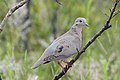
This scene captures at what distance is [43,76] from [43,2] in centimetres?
346

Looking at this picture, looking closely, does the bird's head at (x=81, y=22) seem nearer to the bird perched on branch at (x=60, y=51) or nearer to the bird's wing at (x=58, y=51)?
the bird perched on branch at (x=60, y=51)

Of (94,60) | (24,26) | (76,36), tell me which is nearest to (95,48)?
(94,60)

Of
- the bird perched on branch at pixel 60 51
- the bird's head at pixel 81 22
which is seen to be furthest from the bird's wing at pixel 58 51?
the bird's head at pixel 81 22

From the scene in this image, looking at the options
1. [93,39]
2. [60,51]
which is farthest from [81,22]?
[93,39]

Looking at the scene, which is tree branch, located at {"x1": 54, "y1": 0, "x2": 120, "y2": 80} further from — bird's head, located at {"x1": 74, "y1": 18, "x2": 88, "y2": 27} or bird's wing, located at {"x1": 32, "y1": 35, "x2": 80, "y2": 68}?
bird's head, located at {"x1": 74, "y1": 18, "x2": 88, "y2": 27}

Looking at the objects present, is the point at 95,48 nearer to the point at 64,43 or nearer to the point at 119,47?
the point at 119,47

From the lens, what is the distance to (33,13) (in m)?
8.23

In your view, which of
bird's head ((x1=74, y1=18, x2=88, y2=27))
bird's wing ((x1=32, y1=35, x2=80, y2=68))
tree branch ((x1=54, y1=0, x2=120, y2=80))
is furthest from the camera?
bird's head ((x1=74, y1=18, x2=88, y2=27))

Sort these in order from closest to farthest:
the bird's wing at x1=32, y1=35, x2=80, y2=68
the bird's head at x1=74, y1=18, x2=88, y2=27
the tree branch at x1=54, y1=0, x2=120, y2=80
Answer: the tree branch at x1=54, y1=0, x2=120, y2=80 < the bird's wing at x1=32, y1=35, x2=80, y2=68 < the bird's head at x1=74, y1=18, x2=88, y2=27

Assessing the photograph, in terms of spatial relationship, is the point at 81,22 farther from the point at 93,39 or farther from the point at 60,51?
the point at 93,39

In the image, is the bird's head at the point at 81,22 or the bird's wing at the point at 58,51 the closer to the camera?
the bird's wing at the point at 58,51

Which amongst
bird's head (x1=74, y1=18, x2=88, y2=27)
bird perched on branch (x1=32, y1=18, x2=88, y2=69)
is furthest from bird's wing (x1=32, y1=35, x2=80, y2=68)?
bird's head (x1=74, y1=18, x2=88, y2=27)

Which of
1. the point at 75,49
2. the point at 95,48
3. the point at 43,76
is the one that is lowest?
the point at 95,48

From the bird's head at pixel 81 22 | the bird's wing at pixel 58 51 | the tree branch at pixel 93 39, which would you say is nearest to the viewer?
the tree branch at pixel 93 39
